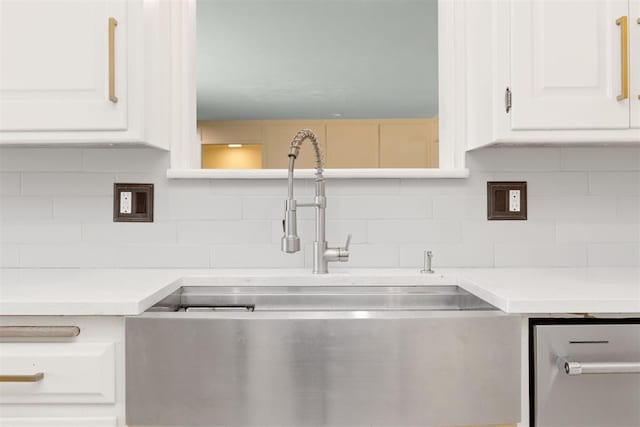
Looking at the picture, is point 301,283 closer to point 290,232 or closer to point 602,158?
point 290,232

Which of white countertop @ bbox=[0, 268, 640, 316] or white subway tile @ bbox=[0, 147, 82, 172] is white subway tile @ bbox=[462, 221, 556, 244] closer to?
white countertop @ bbox=[0, 268, 640, 316]

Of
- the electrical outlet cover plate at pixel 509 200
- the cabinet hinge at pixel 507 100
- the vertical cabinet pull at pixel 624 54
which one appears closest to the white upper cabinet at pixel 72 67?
the cabinet hinge at pixel 507 100

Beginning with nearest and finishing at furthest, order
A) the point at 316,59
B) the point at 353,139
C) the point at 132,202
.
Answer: the point at 132,202 < the point at 316,59 < the point at 353,139

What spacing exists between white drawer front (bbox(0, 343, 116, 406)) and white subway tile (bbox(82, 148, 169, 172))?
766 millimetres

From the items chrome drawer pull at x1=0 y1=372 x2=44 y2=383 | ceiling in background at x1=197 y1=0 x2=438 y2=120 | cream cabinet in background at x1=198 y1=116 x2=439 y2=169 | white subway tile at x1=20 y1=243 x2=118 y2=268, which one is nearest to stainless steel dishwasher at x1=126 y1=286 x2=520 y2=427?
chrome drawer pull at x1=0 y1=372 x2=44 y2=383

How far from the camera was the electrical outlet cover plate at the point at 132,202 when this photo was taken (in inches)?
66.2

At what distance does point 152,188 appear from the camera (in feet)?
5.54

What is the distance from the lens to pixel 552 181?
1.69 meters

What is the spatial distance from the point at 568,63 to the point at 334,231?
825mm

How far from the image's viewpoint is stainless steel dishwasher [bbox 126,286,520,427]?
1.02m

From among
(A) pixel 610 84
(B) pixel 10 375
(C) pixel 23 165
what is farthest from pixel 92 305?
(A) pixel 610 84

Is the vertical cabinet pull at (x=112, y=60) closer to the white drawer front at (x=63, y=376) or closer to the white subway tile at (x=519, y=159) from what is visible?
the white drawer front at (x=63, y=376)

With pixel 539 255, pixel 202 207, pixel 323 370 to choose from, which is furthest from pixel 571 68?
pixel 202 207

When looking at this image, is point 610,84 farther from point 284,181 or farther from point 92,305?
point 92,305
